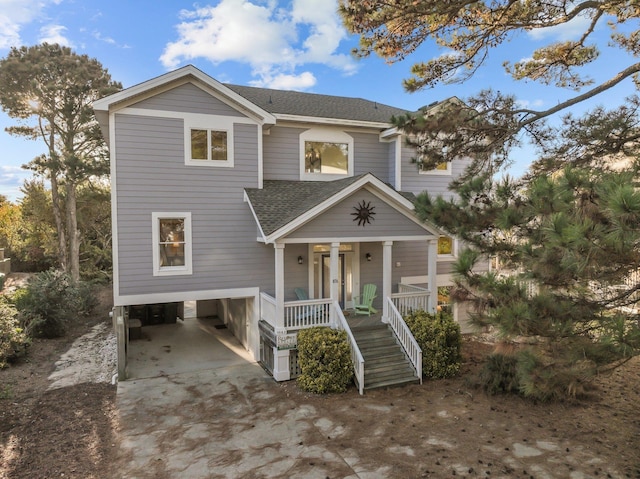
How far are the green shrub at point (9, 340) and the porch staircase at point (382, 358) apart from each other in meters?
9.74

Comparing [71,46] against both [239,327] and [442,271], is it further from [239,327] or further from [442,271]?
[442,271]

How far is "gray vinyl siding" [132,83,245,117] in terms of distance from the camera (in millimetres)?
10984

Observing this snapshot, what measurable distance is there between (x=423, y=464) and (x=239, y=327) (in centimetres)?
913

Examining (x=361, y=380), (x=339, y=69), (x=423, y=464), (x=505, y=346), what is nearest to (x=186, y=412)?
(x=361, y=380)

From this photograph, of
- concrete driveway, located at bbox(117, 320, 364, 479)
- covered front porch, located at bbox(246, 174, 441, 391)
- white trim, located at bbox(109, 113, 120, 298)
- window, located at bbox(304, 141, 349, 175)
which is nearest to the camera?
concrete driveway, located at bbox(117, 320, 364, 479)

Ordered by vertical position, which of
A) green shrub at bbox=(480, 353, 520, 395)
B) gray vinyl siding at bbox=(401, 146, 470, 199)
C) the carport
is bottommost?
the carport

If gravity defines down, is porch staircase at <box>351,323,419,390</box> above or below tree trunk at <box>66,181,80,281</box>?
below

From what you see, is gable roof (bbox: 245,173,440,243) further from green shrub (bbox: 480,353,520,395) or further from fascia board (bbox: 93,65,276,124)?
green shrub (bbox: 480,353,520,395)

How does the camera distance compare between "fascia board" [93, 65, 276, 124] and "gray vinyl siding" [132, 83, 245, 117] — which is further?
"gray vinyl siding" [132, 83, 245, 117]

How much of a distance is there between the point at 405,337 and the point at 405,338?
0.09 ft

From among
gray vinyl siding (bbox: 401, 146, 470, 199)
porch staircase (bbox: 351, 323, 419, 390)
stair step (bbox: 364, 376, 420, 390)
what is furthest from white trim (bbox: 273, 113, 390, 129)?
stair step (bbox: 364, 376, 420, 390)

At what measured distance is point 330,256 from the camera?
1157 cm

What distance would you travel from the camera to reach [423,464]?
249 inches

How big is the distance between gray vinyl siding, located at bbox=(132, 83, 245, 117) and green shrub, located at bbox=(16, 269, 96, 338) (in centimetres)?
813
